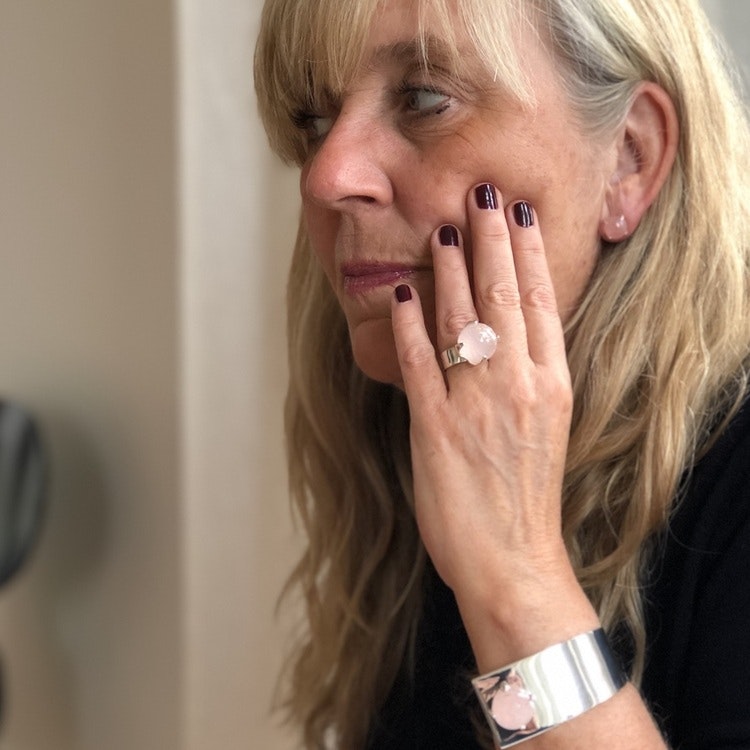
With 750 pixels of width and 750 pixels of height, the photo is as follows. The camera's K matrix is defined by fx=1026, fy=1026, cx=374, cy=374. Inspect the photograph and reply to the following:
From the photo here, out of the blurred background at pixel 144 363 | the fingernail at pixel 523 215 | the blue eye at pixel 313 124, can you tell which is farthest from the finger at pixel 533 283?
the blurred background at pixel 144 363

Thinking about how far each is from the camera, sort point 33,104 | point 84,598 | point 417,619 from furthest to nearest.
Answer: point 84,598
point 33,104
point 417,619

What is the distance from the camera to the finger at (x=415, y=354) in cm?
92

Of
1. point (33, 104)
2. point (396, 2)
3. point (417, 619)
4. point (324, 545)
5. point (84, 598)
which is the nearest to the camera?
point (396, 2)

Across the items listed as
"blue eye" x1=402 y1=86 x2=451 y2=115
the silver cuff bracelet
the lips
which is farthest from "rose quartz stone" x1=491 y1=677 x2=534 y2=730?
"blue eye" x1=402 y1=86 x2=451 y2=115

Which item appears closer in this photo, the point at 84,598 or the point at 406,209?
the point at 406,209

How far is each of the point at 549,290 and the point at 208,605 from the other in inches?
31.9

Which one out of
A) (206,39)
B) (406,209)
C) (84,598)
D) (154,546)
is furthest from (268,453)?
(406,209)

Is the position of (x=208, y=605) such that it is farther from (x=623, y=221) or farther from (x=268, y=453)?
(x=623, y=221)

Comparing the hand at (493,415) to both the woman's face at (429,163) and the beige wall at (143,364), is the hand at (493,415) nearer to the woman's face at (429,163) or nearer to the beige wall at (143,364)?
the woman's face at (429,163)

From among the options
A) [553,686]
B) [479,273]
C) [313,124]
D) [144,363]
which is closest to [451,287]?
[479,273]

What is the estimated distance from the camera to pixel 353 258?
973 mm

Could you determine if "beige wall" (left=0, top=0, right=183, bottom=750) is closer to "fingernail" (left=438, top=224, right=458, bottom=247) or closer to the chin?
the chin

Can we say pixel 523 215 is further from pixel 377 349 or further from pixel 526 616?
pixel 526 616

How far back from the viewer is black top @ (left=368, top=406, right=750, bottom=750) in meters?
0.83
